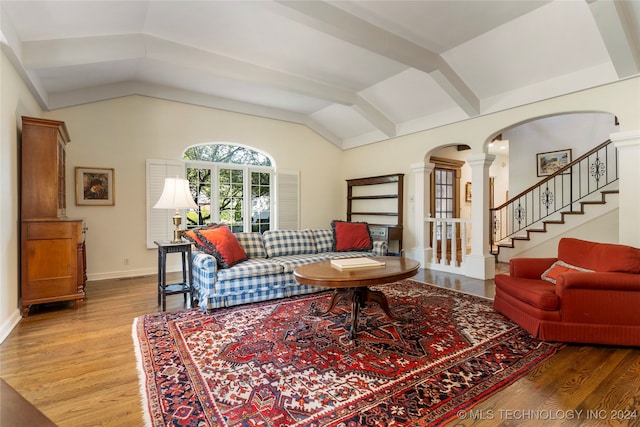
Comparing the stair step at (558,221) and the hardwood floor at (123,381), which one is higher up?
the stair step at (558,221)

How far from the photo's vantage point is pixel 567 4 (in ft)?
10.6

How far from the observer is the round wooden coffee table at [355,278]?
8.39ft

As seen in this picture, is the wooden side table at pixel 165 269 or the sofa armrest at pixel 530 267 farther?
the wooden side table at pixel 165 269

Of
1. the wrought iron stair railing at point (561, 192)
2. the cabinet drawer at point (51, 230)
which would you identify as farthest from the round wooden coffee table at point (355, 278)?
the wrought iron stair railing at point (561, 192)

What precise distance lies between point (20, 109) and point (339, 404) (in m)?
4.24

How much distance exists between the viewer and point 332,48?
4.16 metres

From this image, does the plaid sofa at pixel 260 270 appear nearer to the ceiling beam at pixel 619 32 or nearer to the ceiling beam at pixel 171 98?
the ceiling beam at pixel 171 98

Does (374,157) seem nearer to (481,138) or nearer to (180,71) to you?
(481,138)

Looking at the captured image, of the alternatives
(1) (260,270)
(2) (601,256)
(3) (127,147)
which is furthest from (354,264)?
(3) (127,147)

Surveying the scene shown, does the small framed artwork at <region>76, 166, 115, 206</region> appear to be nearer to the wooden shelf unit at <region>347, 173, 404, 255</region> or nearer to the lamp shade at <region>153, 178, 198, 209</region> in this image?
the lamp shade at <region>153, 178, 198, 209</region>

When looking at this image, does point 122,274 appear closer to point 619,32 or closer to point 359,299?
point 359,299

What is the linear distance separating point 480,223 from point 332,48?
10.9ft

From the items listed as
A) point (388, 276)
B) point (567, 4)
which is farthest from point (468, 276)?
point (567, 4)

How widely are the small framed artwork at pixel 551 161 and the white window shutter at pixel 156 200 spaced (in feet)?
23.9
